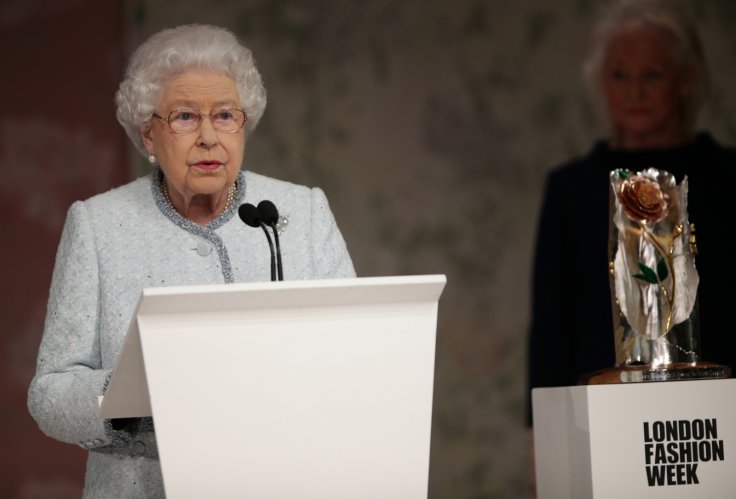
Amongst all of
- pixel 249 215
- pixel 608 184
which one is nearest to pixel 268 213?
pixel 249 215

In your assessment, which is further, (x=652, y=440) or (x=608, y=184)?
(x=608, y=184)

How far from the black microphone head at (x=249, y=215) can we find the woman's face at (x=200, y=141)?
0.24 m

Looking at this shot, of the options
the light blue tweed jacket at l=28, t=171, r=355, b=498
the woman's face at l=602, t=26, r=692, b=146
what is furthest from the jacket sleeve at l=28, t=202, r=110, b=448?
the woman's face at l=602, t=26, r=692, b=146

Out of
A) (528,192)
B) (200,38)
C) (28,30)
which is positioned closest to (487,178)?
(528,192)

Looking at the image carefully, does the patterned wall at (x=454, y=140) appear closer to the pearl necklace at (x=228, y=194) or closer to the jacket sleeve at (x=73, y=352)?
the pearl necklace at (x=228, y=194)

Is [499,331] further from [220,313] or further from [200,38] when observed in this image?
[220,313]

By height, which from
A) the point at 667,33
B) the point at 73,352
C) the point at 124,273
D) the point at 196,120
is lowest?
the point at 73,352

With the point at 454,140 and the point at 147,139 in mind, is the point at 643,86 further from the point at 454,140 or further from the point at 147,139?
the point at 147,139

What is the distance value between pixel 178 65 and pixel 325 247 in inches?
20.6

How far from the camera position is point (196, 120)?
235 cm

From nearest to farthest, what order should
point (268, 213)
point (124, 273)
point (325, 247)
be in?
point (268, 213) < point (124, 273) < point (325, 247)

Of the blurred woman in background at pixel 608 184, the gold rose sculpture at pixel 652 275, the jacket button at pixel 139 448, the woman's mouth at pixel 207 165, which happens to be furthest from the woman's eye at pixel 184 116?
the blurred woman in background at pixel 608 184

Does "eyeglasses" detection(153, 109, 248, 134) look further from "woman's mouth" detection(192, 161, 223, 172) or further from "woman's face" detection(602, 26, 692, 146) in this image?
"woman's face" detection(602, 26, 692, 146)

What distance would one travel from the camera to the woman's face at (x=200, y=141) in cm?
233
